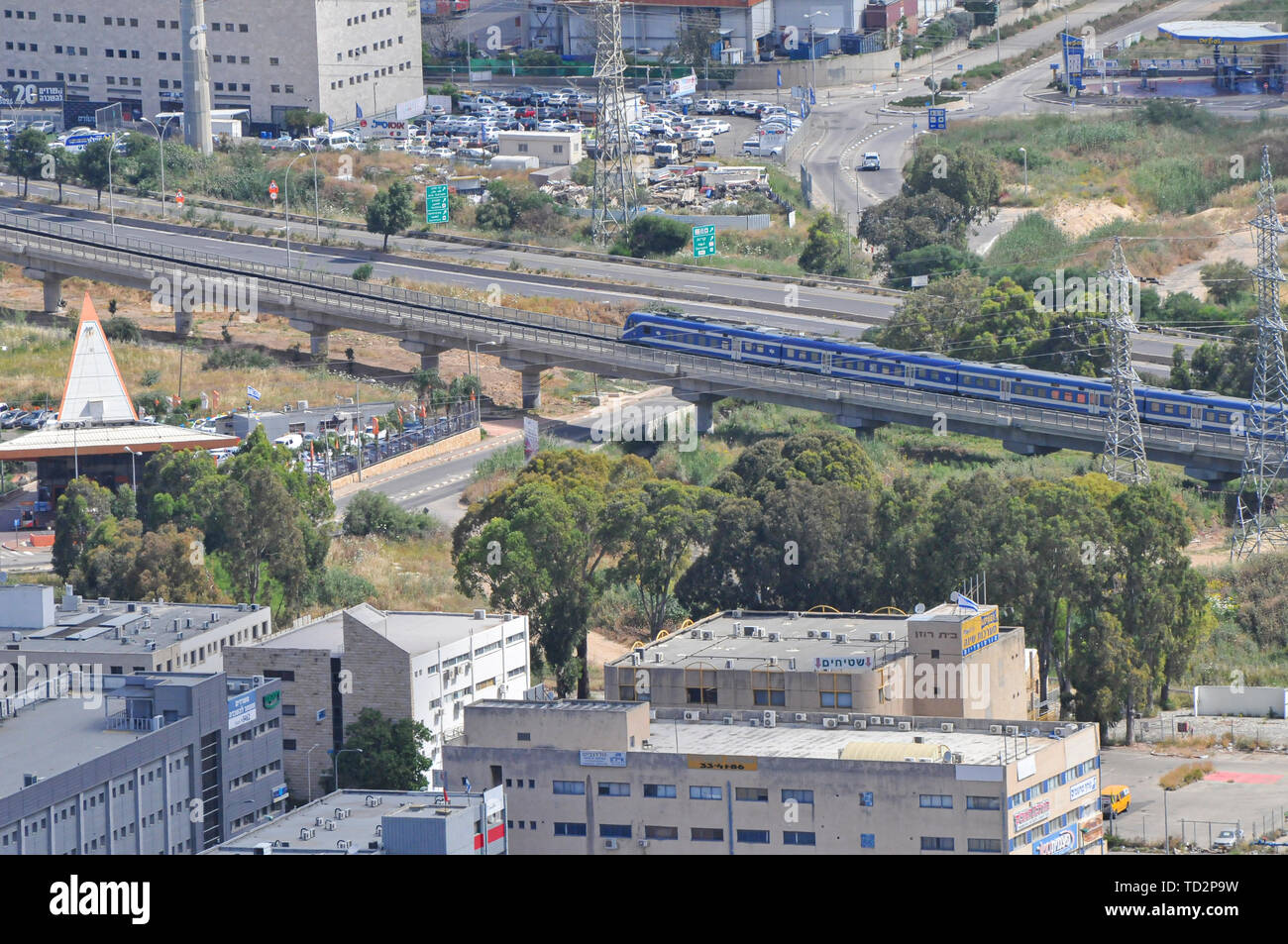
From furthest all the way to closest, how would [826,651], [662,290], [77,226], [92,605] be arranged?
[77,226]
[662,290]
[92,605]
[826,651]

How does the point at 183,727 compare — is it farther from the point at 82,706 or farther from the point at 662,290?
the point at 662,290

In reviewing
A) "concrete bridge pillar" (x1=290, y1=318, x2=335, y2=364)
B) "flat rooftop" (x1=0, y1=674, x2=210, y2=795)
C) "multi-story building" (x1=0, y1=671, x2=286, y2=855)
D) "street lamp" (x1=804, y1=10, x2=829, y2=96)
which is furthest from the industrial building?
"street lamp" (x1=804, y1=10, x2=829, y2=96)

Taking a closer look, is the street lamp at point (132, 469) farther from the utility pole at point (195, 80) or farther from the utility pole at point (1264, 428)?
the utility pole at point (195, 80)

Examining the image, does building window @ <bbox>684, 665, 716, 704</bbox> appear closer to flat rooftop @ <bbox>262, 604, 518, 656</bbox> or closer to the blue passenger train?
flat rooftop @ <bbox>262, 604, 518, 656</bbox>

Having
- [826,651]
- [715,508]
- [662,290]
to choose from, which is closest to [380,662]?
[826,651]

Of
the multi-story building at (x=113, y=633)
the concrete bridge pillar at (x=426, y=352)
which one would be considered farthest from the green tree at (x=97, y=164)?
the multi-story building at (x=113, y=633)
